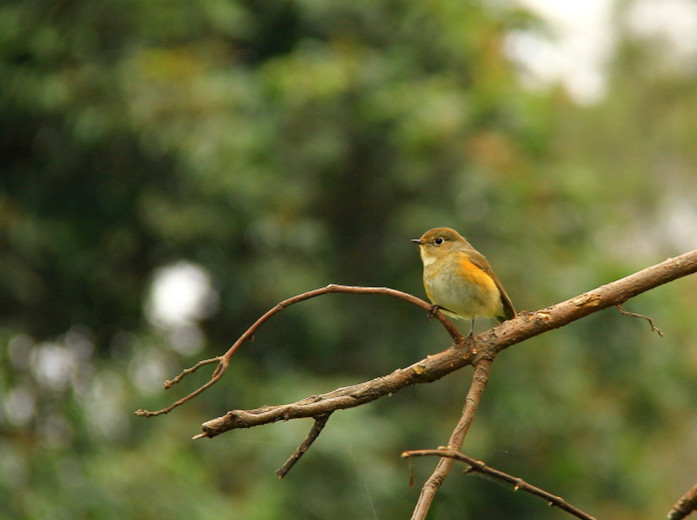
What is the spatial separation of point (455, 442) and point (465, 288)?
1600 mm

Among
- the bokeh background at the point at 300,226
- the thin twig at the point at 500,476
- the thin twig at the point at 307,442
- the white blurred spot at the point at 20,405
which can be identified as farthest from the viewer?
the bokeh background at the point at 300,226

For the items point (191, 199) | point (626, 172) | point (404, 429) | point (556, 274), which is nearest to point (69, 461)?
point (191, 199)

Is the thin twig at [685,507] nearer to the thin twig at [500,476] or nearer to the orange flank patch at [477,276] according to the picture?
the thin twig at [500,476]

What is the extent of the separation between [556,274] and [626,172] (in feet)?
41.5

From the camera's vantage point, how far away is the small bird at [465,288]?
3.11 metres

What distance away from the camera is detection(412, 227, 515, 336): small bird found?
3107 millimetres

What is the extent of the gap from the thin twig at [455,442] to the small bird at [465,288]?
48.9 inches

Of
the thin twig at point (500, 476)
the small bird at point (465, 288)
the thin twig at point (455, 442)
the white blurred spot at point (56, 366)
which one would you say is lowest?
the white blurred spot at point (56, 366)

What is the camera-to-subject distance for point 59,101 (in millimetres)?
7875

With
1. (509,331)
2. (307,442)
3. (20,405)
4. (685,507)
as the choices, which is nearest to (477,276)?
(509,331)

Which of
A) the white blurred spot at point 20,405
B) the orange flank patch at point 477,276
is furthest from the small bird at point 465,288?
the white blurred spot at point 20,405

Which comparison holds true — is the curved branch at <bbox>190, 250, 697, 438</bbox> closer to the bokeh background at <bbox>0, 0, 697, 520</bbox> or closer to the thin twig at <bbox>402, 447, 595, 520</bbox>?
the thin twig at <bbox>402, 447, 595, 520</bbox>

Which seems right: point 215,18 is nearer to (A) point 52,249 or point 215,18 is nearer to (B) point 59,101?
(B) point 59,101

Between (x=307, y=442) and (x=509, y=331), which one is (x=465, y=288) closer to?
(x=509, y=331)
